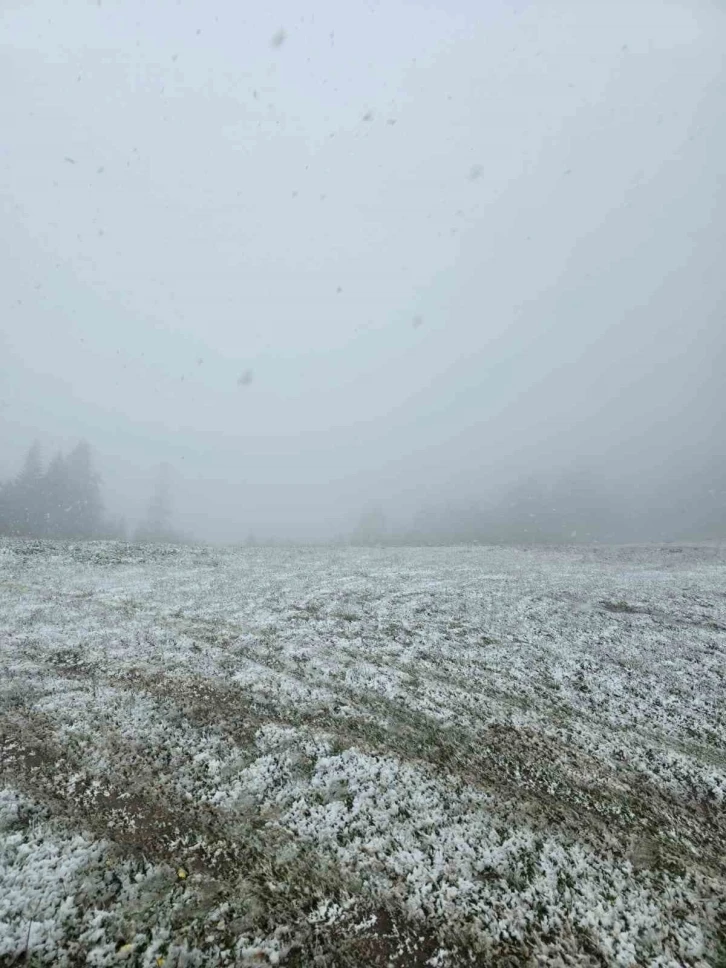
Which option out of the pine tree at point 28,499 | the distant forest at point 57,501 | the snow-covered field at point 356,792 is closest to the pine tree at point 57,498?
the distant forest at point 57,501

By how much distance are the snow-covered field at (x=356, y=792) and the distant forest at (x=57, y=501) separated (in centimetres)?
3981

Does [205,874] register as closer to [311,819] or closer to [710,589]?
[311,819]

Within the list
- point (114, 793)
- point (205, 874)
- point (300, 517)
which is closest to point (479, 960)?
point (205, 874)

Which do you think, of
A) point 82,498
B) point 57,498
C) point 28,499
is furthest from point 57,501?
point 82,498

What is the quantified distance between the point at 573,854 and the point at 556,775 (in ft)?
2.94

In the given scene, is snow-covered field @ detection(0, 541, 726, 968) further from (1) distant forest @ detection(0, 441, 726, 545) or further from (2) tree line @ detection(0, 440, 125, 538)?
(2) tree line @ detection(0, 440, 125, 538)

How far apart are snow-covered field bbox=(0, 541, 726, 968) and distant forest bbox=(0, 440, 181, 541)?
131 feet

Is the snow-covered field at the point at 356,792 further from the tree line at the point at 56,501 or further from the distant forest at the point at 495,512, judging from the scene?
the tree line at the point at 56,501

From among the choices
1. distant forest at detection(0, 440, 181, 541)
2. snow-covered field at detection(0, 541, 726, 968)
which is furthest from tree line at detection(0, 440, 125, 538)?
snow-covered field at detection(0, 541, 726, 968)

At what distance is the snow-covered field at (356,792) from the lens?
2.28m

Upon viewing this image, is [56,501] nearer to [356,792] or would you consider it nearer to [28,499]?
[28,499]

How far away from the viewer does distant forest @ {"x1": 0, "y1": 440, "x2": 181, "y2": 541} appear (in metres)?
41.2

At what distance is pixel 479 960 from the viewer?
2.17 meters

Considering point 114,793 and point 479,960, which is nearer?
point 479,960
